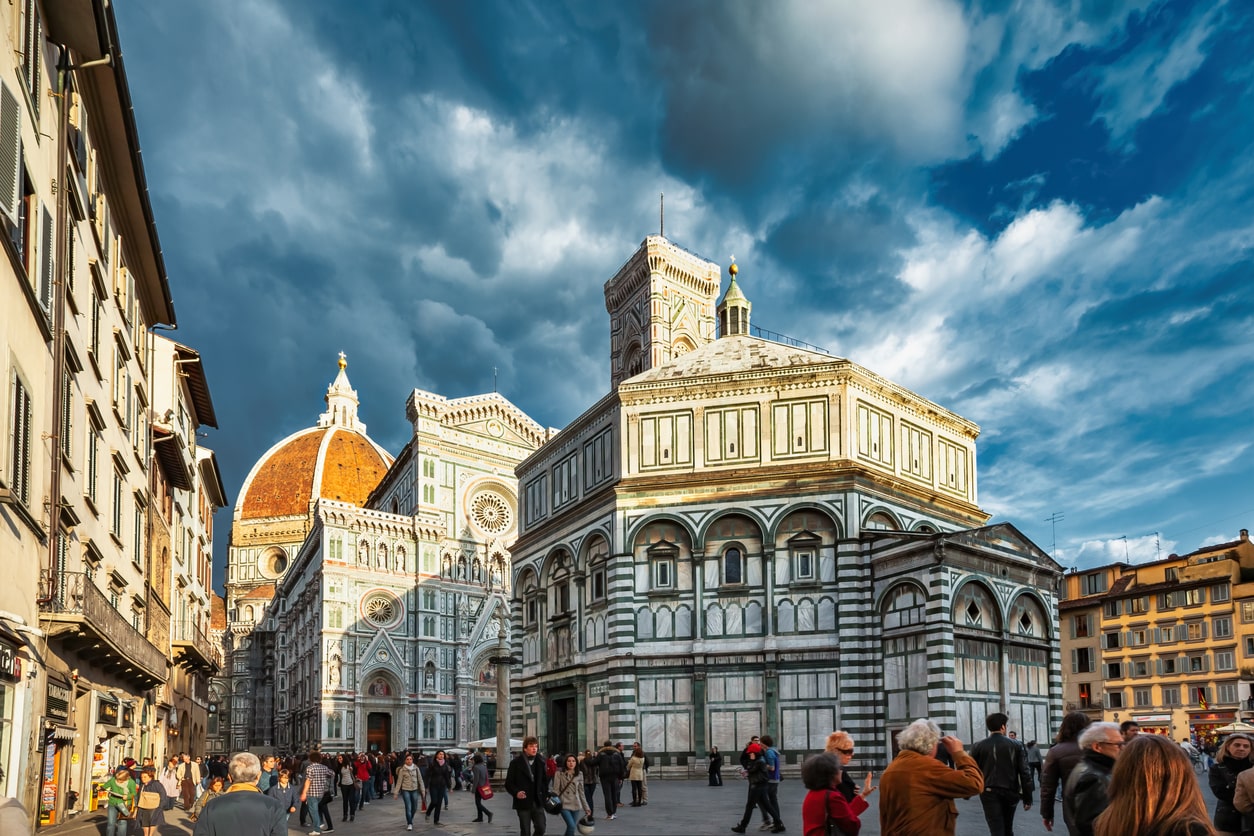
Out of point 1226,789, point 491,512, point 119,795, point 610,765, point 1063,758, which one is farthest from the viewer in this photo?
point 491,512

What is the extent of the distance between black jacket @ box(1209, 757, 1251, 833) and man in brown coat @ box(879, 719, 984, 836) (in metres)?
1.70

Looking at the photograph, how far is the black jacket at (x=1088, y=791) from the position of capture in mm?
8094

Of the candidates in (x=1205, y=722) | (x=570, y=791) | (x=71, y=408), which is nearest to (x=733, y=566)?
(x=570, y=791)

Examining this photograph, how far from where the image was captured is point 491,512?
275ft

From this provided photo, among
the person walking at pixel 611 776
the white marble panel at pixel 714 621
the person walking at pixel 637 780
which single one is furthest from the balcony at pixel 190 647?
the person walking at pixel 611 776

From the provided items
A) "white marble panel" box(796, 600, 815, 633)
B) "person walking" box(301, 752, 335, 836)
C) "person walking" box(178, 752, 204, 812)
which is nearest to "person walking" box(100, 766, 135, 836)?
"person walking" box(301, 752, 335, 836)

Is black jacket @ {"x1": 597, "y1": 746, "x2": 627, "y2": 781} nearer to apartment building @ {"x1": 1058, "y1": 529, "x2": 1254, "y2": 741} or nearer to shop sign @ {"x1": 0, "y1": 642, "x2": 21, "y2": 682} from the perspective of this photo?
shop sign @ {"x1": 0, "y1": 642, "x2": 21, "y2": 682}

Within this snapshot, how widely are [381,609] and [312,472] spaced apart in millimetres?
51386

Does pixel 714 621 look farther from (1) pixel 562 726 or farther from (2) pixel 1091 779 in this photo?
(2) pixel 1091 779

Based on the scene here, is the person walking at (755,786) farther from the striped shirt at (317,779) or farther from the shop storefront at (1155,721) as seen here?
the shop storefront at (1155,721)

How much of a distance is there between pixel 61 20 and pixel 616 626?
25.6 m

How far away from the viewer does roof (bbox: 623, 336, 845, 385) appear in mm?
41375

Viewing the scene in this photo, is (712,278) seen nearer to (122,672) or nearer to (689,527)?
(689,527)

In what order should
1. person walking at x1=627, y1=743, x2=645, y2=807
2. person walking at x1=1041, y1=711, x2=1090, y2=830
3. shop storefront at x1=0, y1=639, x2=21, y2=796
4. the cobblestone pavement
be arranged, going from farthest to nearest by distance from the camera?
person walking at x1=627, y1=743, x2=645, y2=807 → the cobblestone pavement → shop storefront at x1=0, y1=639, x2=21, y2=796 → person walking at x1=1041, y1=711, x2=1090, y2=830
